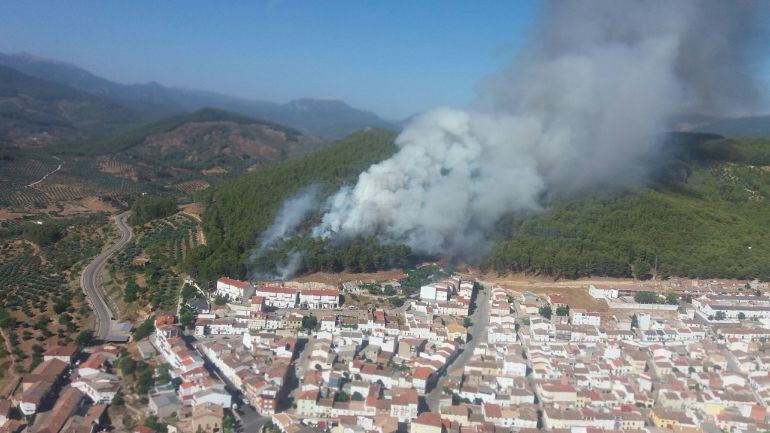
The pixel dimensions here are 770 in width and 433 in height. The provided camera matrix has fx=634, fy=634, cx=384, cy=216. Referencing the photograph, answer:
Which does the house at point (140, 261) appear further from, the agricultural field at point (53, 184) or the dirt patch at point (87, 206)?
the agricultural field at point (53, 184)

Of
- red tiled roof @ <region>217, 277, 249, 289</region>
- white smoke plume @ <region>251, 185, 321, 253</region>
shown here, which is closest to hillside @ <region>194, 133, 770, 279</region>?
white smoke plume @ <region>251, 185, 321, 253</region>

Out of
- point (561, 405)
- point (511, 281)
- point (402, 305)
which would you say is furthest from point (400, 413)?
point (511, 281)

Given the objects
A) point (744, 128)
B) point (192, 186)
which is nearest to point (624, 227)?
point (192, 186)

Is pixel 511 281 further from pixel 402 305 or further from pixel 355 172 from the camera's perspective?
pixel 355 172

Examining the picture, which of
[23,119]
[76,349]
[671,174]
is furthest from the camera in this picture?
[23,119]

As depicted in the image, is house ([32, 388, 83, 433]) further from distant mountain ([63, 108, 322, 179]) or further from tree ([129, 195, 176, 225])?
distant mountain ([63, 108, 322, 179])

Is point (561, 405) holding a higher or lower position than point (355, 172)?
lower
